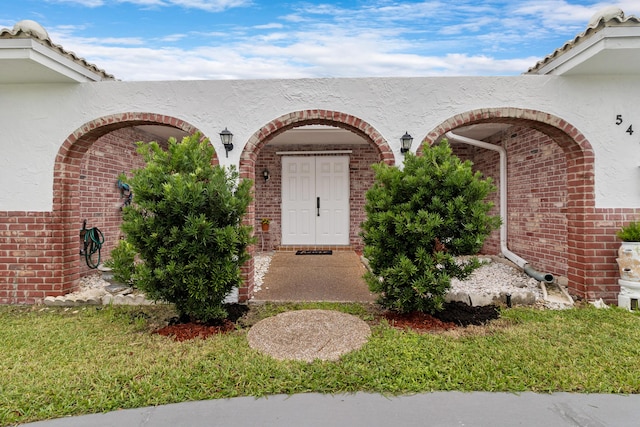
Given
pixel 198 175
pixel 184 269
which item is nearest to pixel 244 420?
pixel 184 269

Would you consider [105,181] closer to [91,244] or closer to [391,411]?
[91,244]

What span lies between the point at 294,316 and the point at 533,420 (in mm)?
2353

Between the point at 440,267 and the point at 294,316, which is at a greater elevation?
the point at 440,267

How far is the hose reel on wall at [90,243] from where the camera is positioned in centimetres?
565

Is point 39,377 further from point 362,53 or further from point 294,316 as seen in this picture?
point 362,53

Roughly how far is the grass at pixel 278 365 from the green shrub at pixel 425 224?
48cm

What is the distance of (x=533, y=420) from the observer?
6.88 feet

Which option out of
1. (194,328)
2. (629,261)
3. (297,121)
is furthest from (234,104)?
(629,261)

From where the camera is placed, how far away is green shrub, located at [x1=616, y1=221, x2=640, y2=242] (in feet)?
13.2

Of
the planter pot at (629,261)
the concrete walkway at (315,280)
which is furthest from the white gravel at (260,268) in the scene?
the planter pot at (629,261)

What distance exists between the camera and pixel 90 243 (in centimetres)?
576

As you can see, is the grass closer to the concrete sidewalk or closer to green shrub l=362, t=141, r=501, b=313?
the concrete sidewalk

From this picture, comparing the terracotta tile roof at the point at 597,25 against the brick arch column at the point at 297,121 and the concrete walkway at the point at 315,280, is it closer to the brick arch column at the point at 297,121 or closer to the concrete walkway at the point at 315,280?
the brick arch column at the point at 297,121

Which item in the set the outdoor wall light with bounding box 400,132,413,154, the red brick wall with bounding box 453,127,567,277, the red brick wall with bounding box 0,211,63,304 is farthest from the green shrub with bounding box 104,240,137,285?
the red brick wall with bounding box 453,127,567,277
